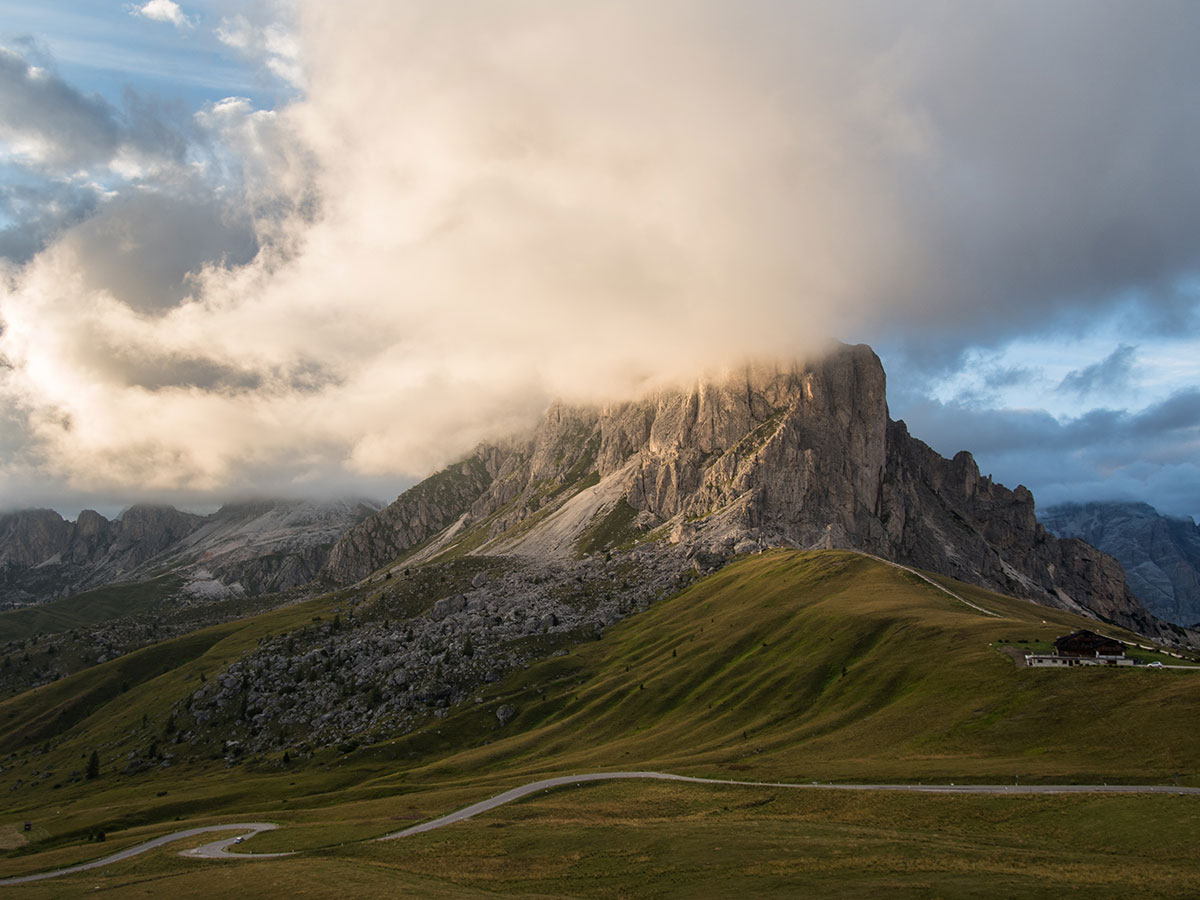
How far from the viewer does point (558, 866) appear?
215ft

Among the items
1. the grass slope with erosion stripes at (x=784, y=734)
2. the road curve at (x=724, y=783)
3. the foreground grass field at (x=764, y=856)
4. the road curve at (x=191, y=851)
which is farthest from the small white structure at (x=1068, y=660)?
the road curve at (x=191, y=851)

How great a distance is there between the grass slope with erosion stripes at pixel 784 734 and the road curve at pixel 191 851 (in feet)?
13.6

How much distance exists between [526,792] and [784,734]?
47295 mm

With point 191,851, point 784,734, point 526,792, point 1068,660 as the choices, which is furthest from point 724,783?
point 191,851

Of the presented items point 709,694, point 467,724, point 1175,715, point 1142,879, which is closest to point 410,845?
point 1142,879

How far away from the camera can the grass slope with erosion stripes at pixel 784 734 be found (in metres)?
91.6

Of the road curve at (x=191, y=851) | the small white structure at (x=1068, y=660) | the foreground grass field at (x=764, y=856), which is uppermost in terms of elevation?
the small white structure at (x=1068, y=660)

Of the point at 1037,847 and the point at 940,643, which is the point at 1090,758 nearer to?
the point at 1037,847

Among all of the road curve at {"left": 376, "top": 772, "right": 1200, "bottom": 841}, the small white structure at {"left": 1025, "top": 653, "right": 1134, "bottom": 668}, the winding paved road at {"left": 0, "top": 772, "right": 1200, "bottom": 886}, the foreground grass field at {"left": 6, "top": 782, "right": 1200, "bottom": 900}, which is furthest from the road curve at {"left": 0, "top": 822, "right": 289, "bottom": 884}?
the small white structure at {"left": 1025, "top": 653, "right": 1134, "bottom": 668}

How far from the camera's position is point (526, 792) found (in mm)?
108000

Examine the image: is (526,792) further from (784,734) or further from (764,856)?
(764,856)

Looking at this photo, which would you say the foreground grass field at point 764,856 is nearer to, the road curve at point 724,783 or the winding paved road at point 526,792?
the road curve at point 724,783

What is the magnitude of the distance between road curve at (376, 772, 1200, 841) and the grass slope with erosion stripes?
11.4ft

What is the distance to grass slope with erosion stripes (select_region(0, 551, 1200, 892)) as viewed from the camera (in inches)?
3605
